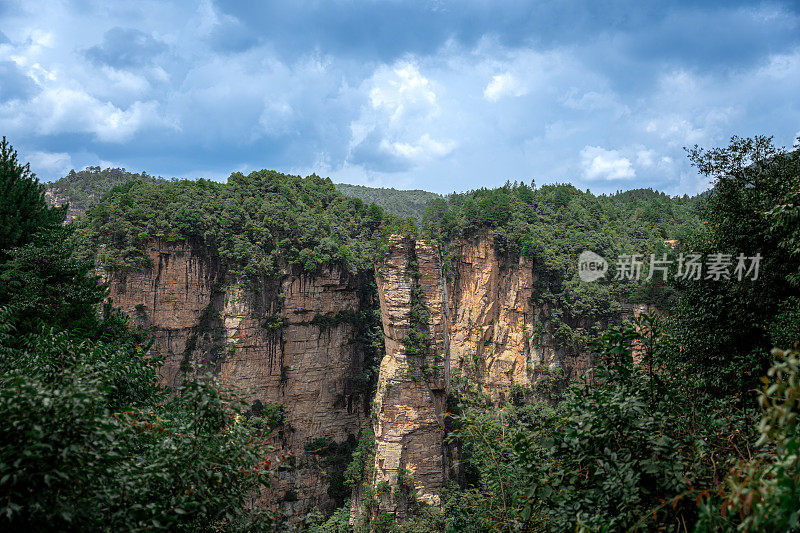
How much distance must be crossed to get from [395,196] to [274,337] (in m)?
57.0

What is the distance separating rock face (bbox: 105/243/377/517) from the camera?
75.6 feet

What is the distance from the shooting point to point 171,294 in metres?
23.2

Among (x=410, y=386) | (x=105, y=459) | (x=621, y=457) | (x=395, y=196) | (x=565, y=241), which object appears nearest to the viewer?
(x=105, y=459)

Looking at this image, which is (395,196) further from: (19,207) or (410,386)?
(19,207)

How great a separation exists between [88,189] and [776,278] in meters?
64.2

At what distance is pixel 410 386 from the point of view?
20203 mm

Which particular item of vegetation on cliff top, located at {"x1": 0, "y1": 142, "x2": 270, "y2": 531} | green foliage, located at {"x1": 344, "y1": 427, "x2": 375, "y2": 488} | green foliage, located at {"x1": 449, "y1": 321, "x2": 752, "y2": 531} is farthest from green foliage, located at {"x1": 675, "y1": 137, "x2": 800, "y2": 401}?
green foliage, located at {"x1": 344, "y1": 427, "x2": 375, "y2": 488}

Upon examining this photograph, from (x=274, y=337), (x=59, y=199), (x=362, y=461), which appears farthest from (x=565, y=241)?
(x=59, y=199)

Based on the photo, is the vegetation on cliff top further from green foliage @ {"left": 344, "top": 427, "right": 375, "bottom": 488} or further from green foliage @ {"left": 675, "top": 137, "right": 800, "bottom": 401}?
green foliage @ {"left": 344, "top": 427, "right": 375, "bottom": 488}

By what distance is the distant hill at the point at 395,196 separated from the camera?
68.8 meters

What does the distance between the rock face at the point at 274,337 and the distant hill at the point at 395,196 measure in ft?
135

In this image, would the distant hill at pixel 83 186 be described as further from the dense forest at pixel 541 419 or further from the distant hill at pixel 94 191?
the dense forest at pixel 541 419

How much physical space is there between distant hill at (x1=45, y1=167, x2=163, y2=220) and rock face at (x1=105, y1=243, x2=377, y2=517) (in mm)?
30966

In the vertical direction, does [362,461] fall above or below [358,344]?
below
